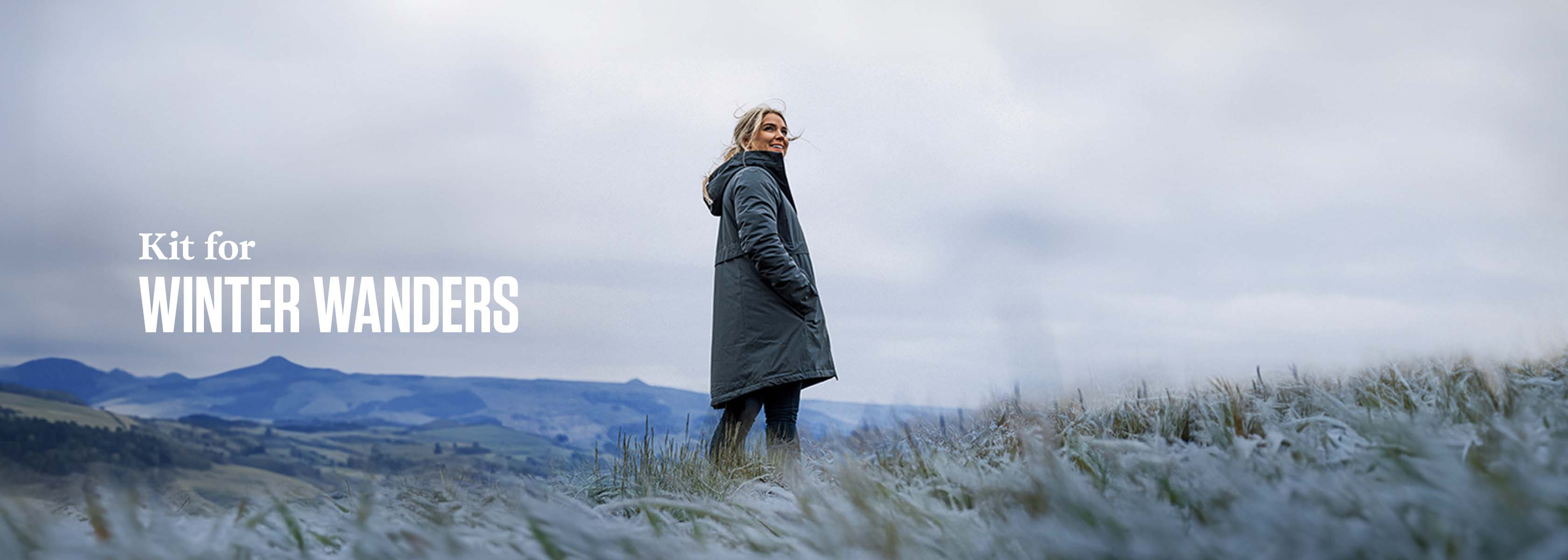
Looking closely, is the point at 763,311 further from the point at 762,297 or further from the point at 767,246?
the point at 767,246

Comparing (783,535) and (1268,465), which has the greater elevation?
(1268,465)

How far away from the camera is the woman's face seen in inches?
181

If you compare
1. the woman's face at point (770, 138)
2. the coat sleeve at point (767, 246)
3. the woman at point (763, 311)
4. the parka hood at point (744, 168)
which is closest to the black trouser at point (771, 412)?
the woman at point (763, 311)

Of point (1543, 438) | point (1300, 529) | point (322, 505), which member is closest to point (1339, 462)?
point (1543, 438)

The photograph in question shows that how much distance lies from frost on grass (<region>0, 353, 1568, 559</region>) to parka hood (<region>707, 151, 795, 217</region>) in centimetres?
182

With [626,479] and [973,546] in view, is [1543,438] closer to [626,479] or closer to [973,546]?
[973,546]

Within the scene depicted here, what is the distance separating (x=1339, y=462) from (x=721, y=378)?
2.88 m

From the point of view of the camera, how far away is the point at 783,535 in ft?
6.55

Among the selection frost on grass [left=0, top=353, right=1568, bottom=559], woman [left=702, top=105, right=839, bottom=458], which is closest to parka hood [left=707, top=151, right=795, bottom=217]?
woman [left=702, top=105, right=839, bottom=458]

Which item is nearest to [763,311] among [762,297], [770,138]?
[762,297]

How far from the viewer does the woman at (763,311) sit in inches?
164

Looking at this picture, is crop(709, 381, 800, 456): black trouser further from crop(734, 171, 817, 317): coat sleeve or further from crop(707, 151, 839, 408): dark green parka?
crop(734, 171, 817, 317): coat sleeve

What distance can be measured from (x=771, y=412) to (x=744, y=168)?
3.66ft

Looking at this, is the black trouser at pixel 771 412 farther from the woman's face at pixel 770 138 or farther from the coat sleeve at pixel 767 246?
the woman's face at pixel 770 138
